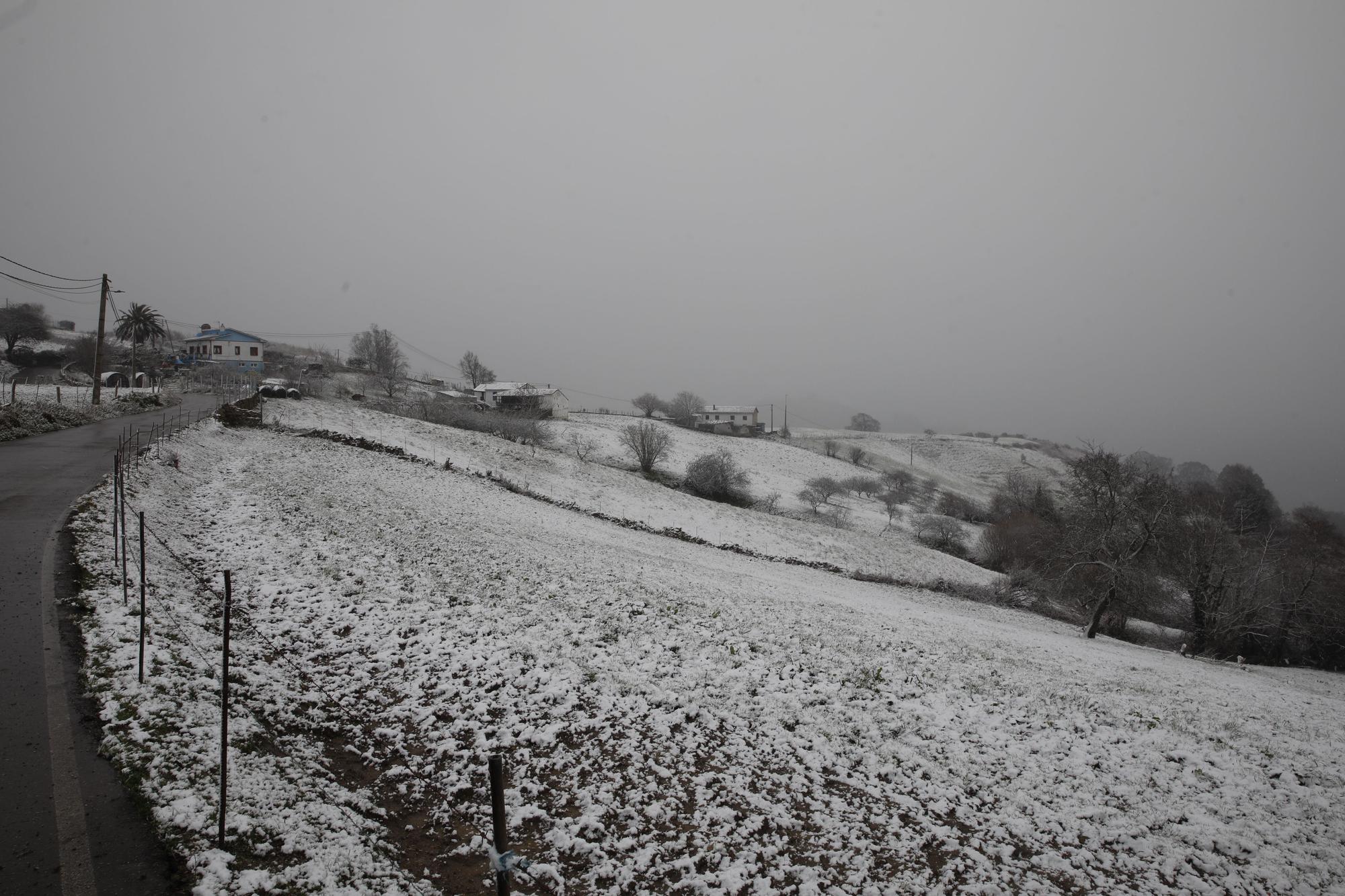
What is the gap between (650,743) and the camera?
7711 millimetres

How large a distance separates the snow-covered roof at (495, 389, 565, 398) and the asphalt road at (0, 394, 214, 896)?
187 feet

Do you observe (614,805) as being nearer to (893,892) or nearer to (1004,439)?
(893,892)

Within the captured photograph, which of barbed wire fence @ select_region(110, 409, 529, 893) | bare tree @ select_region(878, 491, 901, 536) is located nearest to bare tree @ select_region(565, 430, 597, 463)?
bare tree @ select_region(878, 491, 901, 536)

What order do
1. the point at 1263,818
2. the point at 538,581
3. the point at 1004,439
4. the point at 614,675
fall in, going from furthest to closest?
the point at 1004,439
the point at 538,581
the point at 614,675
the point at 1263,818

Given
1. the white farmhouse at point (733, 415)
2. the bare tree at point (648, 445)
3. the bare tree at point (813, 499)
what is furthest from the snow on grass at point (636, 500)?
the white farmhouse at point (733, 415)

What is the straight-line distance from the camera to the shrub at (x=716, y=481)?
4338 centimetres

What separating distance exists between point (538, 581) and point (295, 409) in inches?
1407

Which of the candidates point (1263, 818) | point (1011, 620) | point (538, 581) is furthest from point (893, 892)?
point (1011, 620)

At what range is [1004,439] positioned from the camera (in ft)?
377

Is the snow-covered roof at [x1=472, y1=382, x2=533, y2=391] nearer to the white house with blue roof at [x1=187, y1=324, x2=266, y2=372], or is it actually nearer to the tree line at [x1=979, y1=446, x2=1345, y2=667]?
the white house with blue roof at [x1=187, y1=324, x2=266, y2=372]

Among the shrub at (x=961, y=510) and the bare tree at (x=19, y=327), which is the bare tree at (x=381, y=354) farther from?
the shrub at (x=961, y=510)

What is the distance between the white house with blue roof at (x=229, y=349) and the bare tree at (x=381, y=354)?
44.7ft

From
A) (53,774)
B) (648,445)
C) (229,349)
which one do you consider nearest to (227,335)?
(229,349)

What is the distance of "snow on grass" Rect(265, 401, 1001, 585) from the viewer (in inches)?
1227
